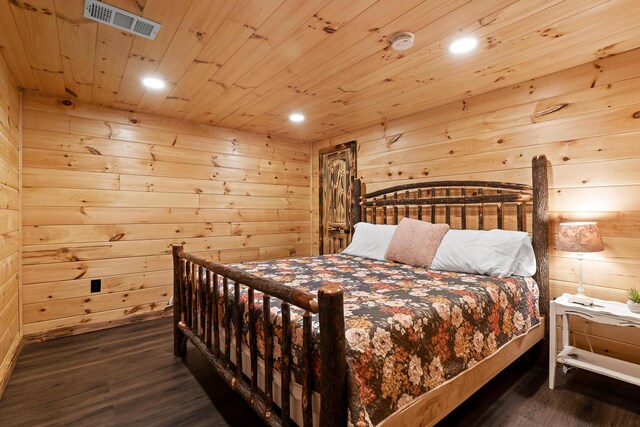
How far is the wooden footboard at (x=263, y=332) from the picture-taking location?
1.06 meters

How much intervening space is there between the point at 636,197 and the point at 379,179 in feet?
7.07

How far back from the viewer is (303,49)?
200cm

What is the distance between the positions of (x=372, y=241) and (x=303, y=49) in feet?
6.04

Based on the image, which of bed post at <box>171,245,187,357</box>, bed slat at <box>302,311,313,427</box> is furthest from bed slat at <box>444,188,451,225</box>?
bed post at <box>171,245,187,357</box>

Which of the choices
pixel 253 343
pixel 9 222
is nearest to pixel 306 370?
pixel 253 343

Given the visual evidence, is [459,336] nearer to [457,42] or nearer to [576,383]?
[576,383]

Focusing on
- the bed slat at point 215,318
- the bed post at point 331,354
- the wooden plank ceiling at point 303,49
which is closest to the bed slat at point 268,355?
the bed post at point 331,354

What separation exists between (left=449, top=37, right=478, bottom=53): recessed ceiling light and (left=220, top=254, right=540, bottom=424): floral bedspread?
4.90 ft

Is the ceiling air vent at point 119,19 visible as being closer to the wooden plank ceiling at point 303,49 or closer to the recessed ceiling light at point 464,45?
the wooden plank ceiling at point 303,49

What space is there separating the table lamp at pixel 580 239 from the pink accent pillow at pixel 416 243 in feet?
2.70

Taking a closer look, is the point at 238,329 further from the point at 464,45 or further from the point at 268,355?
the point at 464,45

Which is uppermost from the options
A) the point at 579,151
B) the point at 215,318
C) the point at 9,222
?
the point at 579,151

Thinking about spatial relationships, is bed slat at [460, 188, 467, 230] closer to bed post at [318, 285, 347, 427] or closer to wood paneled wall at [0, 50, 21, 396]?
bed post at [318, 285, 347, 427]

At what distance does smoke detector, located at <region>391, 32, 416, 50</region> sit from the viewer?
1.83 metres
